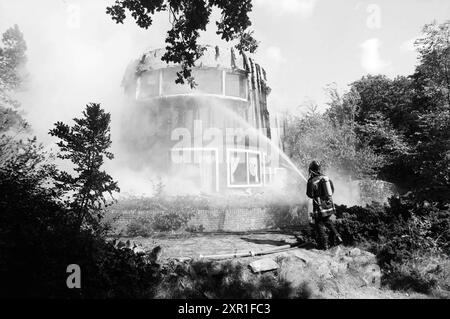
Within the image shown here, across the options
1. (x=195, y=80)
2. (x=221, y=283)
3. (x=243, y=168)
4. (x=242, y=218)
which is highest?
(x=195, y=80)

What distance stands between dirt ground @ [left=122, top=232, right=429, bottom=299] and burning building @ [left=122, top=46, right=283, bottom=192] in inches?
424

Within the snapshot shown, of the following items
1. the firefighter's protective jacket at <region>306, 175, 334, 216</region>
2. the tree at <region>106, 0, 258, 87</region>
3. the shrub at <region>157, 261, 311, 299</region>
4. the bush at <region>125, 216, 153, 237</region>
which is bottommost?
the shrub at <region>157, 261, 311, 299</region>

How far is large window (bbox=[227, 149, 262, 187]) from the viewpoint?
2138 cm

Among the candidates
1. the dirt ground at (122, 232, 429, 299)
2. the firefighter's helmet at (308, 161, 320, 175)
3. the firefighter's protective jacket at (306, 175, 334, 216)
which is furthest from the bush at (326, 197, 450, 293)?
the firefighter's helmet at (308, 161, 320, 175)

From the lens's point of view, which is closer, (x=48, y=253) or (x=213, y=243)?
(x=48, y=253)

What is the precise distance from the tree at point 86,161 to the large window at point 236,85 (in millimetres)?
16218

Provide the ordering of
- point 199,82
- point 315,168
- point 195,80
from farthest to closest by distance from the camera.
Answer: point 199,82 < point 195,80 < point 315,168

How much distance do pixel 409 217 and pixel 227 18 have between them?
6439 millimetres

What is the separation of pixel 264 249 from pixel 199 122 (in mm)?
14745

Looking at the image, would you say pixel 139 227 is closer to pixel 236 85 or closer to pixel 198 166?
pixel 198 166

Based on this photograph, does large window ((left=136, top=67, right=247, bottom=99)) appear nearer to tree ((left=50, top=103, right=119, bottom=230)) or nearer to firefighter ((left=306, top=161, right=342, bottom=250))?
firefighter ((left=306, top=161, right=342, bottom=250))

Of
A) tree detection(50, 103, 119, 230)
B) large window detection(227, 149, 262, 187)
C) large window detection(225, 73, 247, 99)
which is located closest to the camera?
tree detection(50, 103, 119, 230)

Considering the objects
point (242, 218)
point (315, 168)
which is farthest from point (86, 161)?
point (242, 218)

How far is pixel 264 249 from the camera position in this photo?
7.57 m
